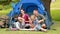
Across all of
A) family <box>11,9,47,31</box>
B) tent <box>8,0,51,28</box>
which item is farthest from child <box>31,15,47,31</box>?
tent <box>8,0,51,28</box>

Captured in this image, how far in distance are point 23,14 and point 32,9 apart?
449 mm

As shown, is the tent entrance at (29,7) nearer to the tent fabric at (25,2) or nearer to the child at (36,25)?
the tent fabric at (25,2)

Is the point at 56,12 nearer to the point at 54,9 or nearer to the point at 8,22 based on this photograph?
the point at 54,9

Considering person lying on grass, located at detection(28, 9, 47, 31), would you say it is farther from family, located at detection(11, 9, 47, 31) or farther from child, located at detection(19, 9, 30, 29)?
child, located at detection(19, 9, 30, 29)

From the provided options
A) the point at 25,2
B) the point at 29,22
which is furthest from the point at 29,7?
the point at 29,22

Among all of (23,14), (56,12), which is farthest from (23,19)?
(56,12)

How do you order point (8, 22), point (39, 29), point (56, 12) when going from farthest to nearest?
point (56, 12)
point (8, 22)
point (39, 29)

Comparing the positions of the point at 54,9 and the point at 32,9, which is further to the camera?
the point at 54,9

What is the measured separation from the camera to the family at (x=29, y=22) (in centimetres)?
565

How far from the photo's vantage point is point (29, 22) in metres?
5.75

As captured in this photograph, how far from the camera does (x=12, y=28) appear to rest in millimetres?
5781

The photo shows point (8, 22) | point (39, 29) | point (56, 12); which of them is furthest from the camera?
point (56, 12)

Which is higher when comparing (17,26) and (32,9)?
(32,9)

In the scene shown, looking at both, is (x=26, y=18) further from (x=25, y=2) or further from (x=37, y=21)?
(x=25, y=2)
